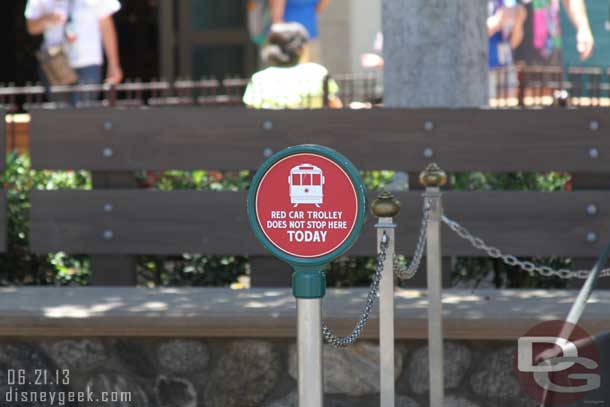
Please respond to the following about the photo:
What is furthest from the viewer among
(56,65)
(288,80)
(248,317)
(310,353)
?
(56,65)

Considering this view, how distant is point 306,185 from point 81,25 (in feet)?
25.0

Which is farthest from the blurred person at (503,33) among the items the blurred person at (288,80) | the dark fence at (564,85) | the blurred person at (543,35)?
the blurred person at (288,80)

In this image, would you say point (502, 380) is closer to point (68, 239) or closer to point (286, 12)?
point (68, 239)

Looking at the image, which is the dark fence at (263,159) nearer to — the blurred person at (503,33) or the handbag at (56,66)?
the handbag at (56,66)

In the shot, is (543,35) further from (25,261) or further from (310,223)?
(310,223)

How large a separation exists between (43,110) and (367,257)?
183 cm

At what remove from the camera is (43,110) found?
270 inches

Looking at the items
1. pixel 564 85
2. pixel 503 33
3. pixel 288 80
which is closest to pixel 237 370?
pixel 288 80

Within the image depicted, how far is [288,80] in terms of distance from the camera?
30.0 ft

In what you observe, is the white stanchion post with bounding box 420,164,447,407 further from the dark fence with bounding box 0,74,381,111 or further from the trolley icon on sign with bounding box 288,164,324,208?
the dark fence with bounding box 0,74,381,111

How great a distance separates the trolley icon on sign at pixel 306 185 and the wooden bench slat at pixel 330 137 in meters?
2.80

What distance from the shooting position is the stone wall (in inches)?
232

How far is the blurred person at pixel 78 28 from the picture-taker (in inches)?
434

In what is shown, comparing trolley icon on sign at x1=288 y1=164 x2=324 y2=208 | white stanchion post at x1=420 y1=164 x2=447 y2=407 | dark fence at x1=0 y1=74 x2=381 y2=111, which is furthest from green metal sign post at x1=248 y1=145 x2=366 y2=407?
dark fence at x1=0 y1=74 x2=381 y2=111
